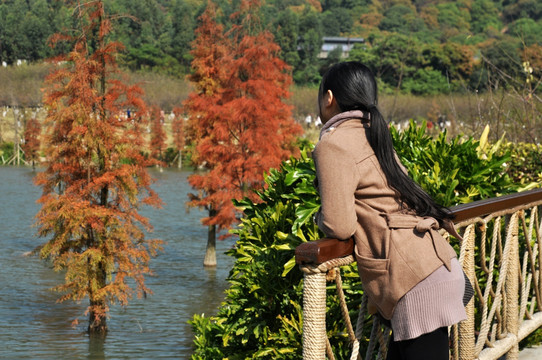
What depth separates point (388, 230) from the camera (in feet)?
9.50

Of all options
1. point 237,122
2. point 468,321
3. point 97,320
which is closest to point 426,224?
point 468,321

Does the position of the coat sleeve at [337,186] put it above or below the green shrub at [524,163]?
above

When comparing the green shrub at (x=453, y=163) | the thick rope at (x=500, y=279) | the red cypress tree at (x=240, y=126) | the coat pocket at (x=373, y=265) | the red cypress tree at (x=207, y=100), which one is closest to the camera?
the coat pocket at (x=373, y=265)

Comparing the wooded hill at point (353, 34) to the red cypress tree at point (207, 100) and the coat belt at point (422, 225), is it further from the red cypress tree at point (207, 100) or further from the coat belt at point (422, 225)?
the coat belt at point (422, 225)

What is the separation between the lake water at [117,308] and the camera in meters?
12.5

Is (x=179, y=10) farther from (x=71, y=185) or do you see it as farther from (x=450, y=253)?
(x=450, y=253)

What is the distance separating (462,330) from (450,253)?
48.9 inches

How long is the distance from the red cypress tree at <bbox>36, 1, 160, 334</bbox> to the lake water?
2.28 ft

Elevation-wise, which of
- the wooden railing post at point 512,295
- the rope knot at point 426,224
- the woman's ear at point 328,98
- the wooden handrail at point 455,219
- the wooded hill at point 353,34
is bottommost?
the wooded hill at point 353,34

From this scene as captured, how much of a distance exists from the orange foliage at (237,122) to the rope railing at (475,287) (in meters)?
13.1

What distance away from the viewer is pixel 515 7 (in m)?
152

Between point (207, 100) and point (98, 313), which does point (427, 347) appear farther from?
point (207, 100)

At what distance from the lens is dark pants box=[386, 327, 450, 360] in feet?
9.71

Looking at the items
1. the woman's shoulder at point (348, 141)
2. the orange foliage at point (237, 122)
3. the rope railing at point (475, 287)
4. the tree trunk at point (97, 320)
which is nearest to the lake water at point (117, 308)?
the tree trunk at point (97, 320)
